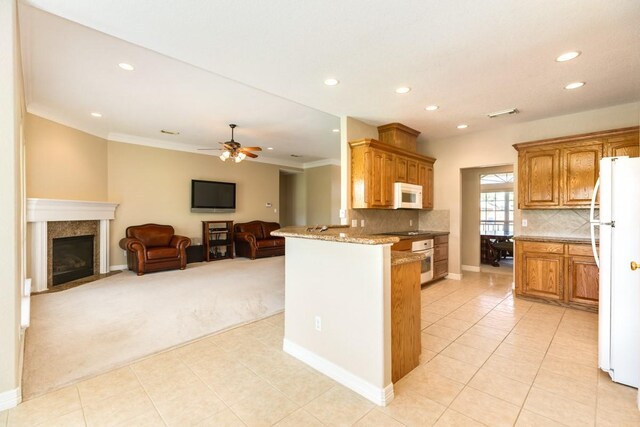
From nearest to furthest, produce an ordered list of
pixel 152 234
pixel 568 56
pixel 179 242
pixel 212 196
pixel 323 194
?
pixel 568 56
pixel 179 242
pixel 152 234
pixel 212 196
pixel 323 194

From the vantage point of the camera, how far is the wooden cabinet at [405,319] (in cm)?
218

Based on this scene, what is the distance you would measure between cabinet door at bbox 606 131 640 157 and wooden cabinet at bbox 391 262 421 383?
3.54m

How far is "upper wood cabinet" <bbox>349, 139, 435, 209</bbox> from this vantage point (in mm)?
4332

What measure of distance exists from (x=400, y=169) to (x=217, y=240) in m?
5.02

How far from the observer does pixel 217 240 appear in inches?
298

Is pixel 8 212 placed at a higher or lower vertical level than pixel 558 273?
higher

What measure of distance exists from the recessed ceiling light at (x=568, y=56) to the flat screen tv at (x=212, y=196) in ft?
22.6

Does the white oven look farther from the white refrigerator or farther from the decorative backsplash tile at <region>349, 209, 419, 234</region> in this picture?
the white refrigerator

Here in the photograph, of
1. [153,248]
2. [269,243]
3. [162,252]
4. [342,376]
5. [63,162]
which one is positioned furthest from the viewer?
[269,243]

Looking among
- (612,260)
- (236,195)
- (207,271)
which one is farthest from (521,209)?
(236,195)

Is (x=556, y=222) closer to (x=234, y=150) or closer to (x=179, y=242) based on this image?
(x=234, y=150)

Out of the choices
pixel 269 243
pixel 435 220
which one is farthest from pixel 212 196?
pixel 435 220

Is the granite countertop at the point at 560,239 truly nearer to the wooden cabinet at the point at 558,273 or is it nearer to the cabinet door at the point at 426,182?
the wooden cabinet at the point at 558,273

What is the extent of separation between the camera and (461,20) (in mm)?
2199
